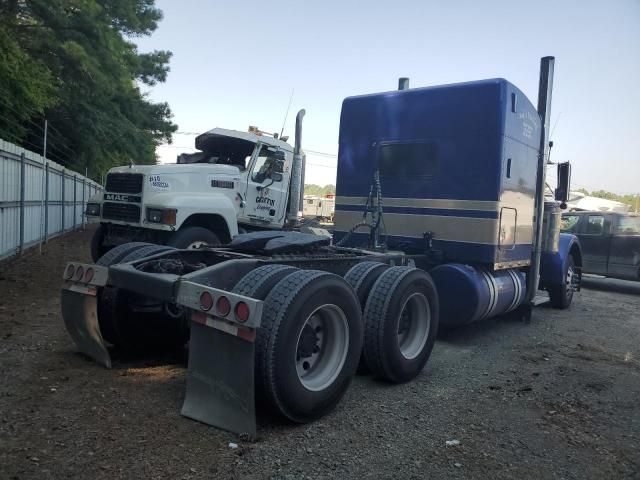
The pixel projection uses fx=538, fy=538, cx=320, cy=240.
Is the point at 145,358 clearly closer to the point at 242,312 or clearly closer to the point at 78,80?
the point at 242,312

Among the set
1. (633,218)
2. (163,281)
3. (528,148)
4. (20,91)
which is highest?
(20,91)

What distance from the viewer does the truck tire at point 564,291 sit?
902 centimetres

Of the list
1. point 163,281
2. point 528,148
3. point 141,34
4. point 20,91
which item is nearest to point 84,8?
point 20,91

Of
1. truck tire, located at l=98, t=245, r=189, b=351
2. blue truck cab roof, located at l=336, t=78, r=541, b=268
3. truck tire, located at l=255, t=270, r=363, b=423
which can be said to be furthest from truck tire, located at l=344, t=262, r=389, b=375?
blue truck cab roof, located at l=336, t=78, r=541, b=268

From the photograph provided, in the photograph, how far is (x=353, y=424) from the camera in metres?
3.78

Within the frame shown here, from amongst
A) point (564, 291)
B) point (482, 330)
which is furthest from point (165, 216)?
point (564, 291)

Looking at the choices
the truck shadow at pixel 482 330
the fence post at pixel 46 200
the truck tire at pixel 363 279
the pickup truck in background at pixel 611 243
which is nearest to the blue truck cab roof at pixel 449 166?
the truck shadow at pixel 482 330

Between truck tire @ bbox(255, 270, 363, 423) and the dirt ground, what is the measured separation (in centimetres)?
20

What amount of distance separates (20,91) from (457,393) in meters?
14.2

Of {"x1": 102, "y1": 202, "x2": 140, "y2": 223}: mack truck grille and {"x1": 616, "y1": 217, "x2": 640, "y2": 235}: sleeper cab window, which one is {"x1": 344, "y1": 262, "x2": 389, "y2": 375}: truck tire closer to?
{"x1": 102, "y1": 202, "x2": 140, "y2": 223}: mack truck grille

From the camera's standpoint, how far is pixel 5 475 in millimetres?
2750

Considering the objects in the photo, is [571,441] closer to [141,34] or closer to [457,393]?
[457,393]

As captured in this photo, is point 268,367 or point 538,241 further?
point 538,241

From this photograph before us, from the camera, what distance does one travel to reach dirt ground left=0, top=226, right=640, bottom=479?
3.07 meters
